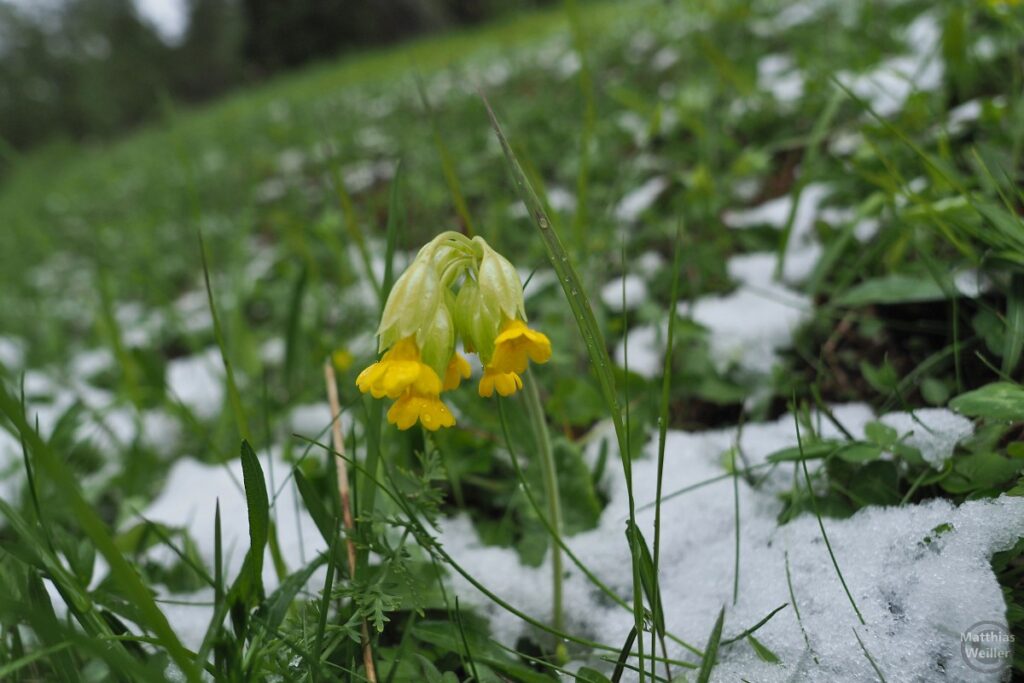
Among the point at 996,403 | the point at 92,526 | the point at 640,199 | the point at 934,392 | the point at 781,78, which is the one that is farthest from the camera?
the point at 781,78

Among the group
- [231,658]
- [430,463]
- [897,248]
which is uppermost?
[897,248]

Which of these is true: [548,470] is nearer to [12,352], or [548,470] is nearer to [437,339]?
[437,339]

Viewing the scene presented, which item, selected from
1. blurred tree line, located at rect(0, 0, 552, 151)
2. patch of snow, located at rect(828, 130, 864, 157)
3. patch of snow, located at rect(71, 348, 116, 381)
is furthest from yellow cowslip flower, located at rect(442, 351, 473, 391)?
blurred tree line, located at rect(0, 0, 552, 151)

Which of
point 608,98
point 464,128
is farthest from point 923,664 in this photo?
point 464,128

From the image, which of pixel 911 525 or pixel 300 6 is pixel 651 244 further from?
pixel 300 6

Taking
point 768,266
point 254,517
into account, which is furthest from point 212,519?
point 768,266

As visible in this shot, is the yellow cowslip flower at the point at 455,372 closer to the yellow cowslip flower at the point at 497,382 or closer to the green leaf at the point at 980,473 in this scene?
the yellow cowslip flower at the point at 497,382

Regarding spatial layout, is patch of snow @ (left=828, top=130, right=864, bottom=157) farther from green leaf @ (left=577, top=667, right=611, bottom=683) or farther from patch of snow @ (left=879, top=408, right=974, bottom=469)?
green leaf @ (left=577, top=667, right=611, bottom=683)
